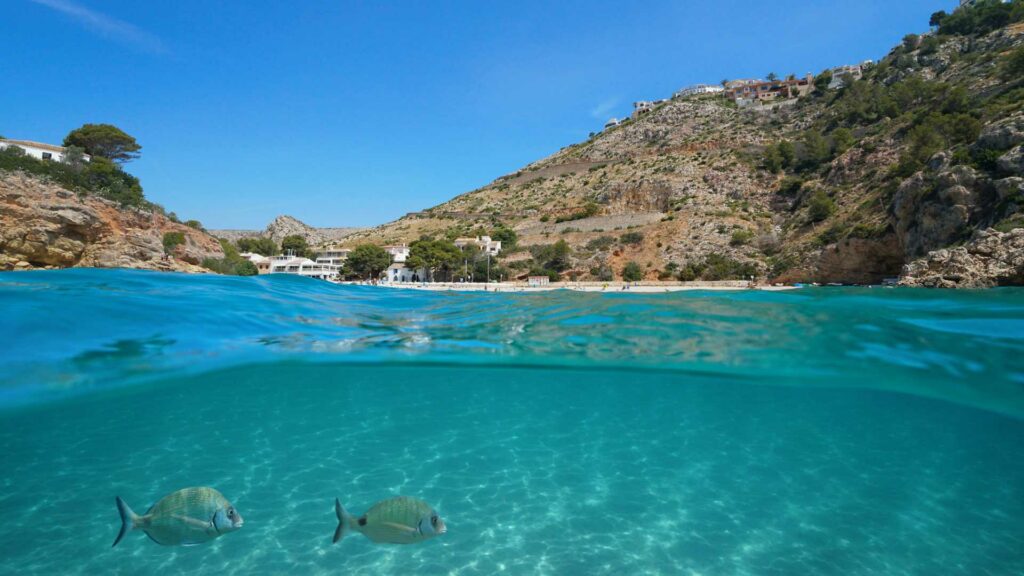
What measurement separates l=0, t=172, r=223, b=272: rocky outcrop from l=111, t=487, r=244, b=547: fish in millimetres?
32737

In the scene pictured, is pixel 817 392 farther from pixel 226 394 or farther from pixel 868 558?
pixel 226 394

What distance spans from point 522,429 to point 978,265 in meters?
26.4

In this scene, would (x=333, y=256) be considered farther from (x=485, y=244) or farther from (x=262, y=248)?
(x=485, y=244)

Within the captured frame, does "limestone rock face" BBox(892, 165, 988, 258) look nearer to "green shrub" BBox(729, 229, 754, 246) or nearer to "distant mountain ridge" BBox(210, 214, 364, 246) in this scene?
"green shrub" BBox(729, 229, 754, 246)

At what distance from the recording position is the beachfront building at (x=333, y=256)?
69.2 metres

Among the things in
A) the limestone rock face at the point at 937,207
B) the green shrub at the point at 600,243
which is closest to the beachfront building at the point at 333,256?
the green shrub at the point at 600,243

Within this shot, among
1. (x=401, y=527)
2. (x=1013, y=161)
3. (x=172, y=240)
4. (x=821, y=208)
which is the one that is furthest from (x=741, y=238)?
(x=401, y=527)

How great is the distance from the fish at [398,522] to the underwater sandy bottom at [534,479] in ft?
7.03

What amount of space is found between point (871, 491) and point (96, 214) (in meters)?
40.8

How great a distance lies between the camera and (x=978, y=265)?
23.4 m

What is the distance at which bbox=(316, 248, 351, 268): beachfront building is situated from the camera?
69.2 m

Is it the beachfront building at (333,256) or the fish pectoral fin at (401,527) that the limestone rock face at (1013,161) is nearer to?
the fish pectoral fin at (401,527)

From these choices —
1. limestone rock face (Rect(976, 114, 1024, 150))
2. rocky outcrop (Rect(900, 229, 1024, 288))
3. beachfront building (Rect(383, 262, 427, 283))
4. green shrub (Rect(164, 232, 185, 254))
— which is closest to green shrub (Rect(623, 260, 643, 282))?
rocky outcrop (Rect(900, 229, 1024, 288))

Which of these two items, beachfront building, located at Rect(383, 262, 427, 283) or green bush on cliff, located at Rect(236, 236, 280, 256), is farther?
green bush on cliff, located at Rect(236, 236, 280, 256)
